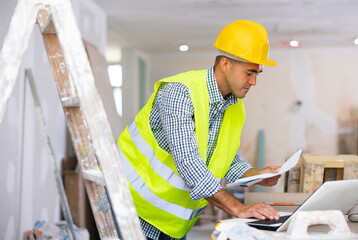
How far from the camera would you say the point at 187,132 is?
1.66 m

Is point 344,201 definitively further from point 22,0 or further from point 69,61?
point 22,0

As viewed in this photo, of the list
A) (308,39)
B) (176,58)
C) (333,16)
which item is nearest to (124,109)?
(176,58)

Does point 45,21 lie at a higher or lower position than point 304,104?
higher

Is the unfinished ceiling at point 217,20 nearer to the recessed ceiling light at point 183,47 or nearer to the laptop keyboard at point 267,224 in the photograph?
the recessed ceiling light at point 183,47

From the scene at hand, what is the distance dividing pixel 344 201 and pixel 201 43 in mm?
5941

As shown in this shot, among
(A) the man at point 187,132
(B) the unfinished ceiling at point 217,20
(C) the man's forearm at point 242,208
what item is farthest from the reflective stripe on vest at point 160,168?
(B) the unfinished ceiling at point 217,20

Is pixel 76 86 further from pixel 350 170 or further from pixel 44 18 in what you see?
pixel 350 170

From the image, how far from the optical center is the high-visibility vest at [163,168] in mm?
1839

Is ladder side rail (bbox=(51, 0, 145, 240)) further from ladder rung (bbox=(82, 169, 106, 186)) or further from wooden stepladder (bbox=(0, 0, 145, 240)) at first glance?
ladder rung (bbox=(82, 169, 106, 186))

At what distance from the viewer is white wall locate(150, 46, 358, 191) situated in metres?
7.78

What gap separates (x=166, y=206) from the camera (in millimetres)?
1877

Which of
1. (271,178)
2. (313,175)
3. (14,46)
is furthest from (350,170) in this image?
(14,46)

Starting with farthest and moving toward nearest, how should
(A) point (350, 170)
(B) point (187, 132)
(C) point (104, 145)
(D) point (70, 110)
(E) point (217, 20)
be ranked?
1. (E) point (217, 20)
2. (A) point (350, 170)
3. (B) point (187, 132)
4. (D) point (70, 110)
5. (C) point (104, 145)

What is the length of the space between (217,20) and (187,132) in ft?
13.9
